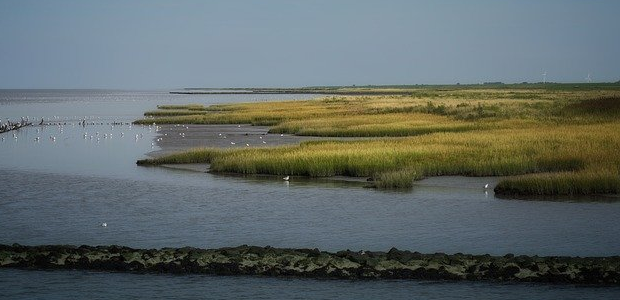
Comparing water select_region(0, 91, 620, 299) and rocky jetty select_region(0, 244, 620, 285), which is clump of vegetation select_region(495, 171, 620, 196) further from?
rocky jetty select_region(0, 244, 620, 285)

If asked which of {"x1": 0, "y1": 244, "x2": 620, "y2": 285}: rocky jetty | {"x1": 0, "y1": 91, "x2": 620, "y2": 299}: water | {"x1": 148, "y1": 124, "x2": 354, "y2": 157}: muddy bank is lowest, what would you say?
{"x1": 148, "y1": 124, "x2": 354, "y2": 157}: muddy bank

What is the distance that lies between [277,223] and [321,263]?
6.55m

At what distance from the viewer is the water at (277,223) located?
54.1 ft

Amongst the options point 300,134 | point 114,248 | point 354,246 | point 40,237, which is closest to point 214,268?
point 114,248

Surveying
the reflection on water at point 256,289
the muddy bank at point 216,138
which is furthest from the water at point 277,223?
the muddy bank at point 216,138

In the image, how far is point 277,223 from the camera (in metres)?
23.8

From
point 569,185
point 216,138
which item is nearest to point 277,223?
point 569,185

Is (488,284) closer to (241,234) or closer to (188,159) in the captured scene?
(241,234)

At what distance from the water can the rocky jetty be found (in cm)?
34

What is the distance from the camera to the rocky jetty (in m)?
16.7

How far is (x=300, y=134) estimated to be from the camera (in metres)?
60.4

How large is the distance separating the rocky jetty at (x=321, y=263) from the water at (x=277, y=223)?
13.6 inches

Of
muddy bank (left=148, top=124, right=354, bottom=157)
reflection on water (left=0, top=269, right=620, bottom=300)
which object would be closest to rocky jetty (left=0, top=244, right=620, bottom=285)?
reflection on water (left=0, top=269, right=620, bottom=300)

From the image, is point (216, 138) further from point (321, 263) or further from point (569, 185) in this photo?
point (321, 263)
